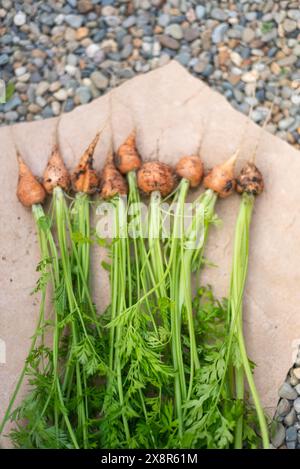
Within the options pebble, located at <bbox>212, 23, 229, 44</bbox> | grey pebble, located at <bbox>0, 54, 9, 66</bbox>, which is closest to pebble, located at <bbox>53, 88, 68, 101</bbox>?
grey pebble, located at <bbox>0, 54, 9, 66</bbox>

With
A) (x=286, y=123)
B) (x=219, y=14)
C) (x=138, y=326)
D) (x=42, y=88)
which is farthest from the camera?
(x=219, y=14)

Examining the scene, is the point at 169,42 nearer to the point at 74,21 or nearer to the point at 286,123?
the point at 74,21

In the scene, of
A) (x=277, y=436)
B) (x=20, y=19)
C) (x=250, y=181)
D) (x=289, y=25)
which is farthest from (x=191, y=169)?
(x=20, y=19)

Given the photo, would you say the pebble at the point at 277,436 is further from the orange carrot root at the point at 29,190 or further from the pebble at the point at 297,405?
the orange carrot root at the point at 29,190

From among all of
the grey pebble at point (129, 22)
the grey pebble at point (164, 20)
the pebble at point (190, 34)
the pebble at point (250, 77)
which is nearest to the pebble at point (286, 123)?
the pebble at point (250, 77)
